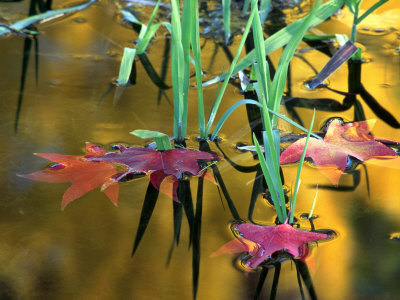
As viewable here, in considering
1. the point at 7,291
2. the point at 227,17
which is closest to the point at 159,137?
the point at 7,291

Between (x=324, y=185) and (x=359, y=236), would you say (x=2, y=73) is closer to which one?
(x=324, y=185)

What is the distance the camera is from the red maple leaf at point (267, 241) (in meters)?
0.78

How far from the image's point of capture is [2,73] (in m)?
1.32

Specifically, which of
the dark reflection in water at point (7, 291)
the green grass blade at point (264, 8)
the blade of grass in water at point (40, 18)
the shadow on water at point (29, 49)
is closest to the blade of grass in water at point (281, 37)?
the green grass blade at point (264, 8)

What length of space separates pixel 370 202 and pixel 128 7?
1139mm

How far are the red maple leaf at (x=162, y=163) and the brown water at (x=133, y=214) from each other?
0.10 ft

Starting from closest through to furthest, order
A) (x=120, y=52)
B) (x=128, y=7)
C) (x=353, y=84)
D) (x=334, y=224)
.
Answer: (x=334, y=224) → (x=353, y=84) → (x=120, y=52) → (x=128, y=7)

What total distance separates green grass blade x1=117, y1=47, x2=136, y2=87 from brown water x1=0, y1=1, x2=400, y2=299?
4 centimetres

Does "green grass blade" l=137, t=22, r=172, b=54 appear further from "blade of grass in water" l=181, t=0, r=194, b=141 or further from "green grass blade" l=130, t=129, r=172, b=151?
"green grass blade" l=130, t=129, r=172, b=151

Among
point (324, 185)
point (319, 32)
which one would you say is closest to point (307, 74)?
point (319, 32)

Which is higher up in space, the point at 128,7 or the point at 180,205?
the point at 128,7

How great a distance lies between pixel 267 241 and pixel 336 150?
29 centimetres

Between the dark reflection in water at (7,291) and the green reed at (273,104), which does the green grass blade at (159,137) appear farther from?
the dark reflection in water at (7,291)

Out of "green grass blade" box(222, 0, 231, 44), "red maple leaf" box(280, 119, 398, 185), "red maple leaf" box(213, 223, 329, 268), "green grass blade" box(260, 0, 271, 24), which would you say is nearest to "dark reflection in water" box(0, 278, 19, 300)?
"red maple leaf" box(213, 223, 329, 268)
